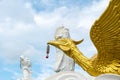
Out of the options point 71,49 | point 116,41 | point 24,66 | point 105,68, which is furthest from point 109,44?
point 24,66

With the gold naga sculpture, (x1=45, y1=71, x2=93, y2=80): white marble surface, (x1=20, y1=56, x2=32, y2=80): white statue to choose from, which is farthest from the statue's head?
(x1=20, y1=56, x2=32, y2=80): white statue

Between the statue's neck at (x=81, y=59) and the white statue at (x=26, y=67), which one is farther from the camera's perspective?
the white statue at (x=26, y=67)

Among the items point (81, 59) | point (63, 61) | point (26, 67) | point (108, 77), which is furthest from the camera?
point (26, 67)

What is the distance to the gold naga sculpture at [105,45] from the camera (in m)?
3.93

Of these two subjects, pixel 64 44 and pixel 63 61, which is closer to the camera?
pixel 64 44

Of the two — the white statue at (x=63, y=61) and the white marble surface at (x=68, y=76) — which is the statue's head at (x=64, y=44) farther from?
the white statue at (x=63, y=61)

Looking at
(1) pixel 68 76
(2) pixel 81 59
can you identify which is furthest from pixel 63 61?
(2) pixel 81 59

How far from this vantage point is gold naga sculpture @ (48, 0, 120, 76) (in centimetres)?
393

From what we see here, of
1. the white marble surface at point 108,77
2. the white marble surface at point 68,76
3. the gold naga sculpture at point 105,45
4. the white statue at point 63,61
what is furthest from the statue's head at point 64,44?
the white statue at point 63,61

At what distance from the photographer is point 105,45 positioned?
4086mm

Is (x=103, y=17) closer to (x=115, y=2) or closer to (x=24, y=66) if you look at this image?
(x=115, y=2)

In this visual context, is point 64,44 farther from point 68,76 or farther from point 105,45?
point 105,45

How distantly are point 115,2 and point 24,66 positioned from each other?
3.57 metres

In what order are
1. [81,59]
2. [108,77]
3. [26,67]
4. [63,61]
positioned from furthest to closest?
[26,67] < [63,61] < [81,59] < [108,77]
